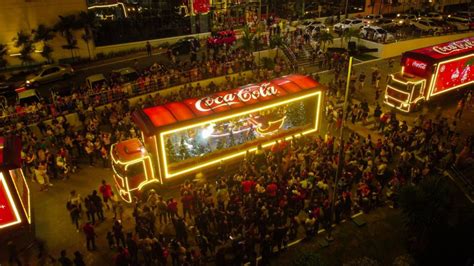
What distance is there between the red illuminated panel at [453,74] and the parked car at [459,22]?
15520mm

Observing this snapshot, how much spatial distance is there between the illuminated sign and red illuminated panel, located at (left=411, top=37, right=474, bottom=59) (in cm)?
862

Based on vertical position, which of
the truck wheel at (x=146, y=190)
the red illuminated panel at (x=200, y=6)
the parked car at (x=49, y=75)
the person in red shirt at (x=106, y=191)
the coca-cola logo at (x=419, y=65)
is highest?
the red illuminated panel at (x=200, y=6)

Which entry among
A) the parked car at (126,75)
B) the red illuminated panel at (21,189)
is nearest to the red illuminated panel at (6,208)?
the red illuminated panel at (21,189)

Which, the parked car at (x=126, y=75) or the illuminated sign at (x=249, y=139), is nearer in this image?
the illuminated sign at (x=249, y=139)

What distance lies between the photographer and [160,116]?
1541 centimetres

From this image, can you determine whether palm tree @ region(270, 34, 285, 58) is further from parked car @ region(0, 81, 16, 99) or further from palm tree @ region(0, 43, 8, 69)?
palm tree @ region(0, 43, 8, 69)

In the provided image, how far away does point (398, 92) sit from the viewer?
877 inches

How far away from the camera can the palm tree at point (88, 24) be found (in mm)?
31188

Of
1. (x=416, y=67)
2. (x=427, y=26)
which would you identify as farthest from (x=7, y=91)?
(x=427, y=26)

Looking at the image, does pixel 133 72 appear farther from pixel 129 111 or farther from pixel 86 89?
pixel 129 111

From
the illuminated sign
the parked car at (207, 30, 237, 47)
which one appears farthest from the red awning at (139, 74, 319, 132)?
the parked car at (207, 30, 237, 47)

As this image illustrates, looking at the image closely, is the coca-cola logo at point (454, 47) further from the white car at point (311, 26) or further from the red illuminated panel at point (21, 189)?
the red illuminated panel at point (21, 189)

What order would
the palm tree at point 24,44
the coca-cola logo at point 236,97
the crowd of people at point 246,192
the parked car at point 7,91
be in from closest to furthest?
the crowd of people at point 246,192, the coca-cola logo at point 236,97, the parked car at point 7,91, the palm tree at point 24,44

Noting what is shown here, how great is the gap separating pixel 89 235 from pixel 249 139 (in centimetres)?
823
